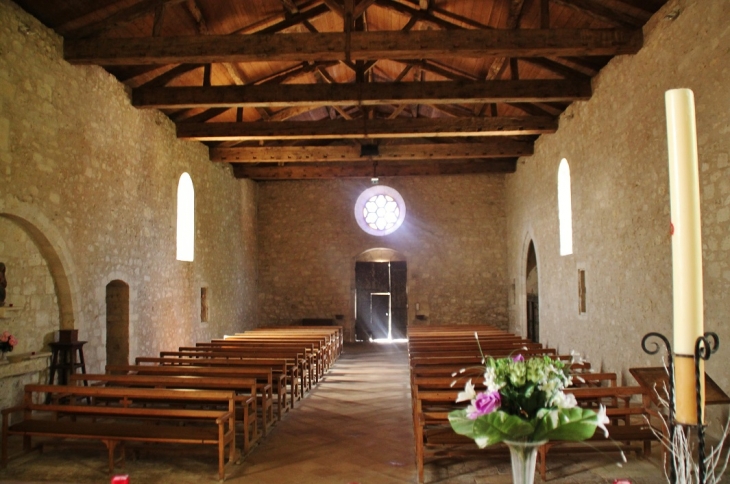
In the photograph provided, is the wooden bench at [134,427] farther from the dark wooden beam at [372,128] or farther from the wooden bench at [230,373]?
the dark wooden beam at [372,128]

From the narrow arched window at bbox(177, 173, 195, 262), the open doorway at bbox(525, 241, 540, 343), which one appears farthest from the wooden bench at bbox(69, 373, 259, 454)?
the open doorway at bbox(525, 241, 540, 343)

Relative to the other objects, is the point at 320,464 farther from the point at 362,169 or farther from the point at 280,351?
the point at 362,169

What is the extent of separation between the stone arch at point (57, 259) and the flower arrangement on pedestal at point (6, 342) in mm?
1241

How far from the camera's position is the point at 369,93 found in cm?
956

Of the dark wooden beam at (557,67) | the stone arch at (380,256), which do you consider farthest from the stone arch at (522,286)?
the dark wooden beam at (557,67)

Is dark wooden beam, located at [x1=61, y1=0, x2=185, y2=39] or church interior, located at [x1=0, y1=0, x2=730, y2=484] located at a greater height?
dark wooden beam, located at [x1=61, y1=0, x2=185, y2=39]

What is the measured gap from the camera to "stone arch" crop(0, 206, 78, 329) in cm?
733

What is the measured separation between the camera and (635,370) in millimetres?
5285

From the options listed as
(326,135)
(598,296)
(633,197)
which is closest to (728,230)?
(633,197)

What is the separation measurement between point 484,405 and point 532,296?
1387cm

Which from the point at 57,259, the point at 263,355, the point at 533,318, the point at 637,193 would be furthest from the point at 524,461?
the point at 533,318

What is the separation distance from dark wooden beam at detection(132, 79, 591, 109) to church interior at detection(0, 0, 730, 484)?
0.11ft

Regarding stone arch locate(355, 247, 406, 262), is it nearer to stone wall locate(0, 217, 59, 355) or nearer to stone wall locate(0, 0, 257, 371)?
stone wall locate(0, 0, 257, 371)

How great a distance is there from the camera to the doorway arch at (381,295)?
17984 millimetres
